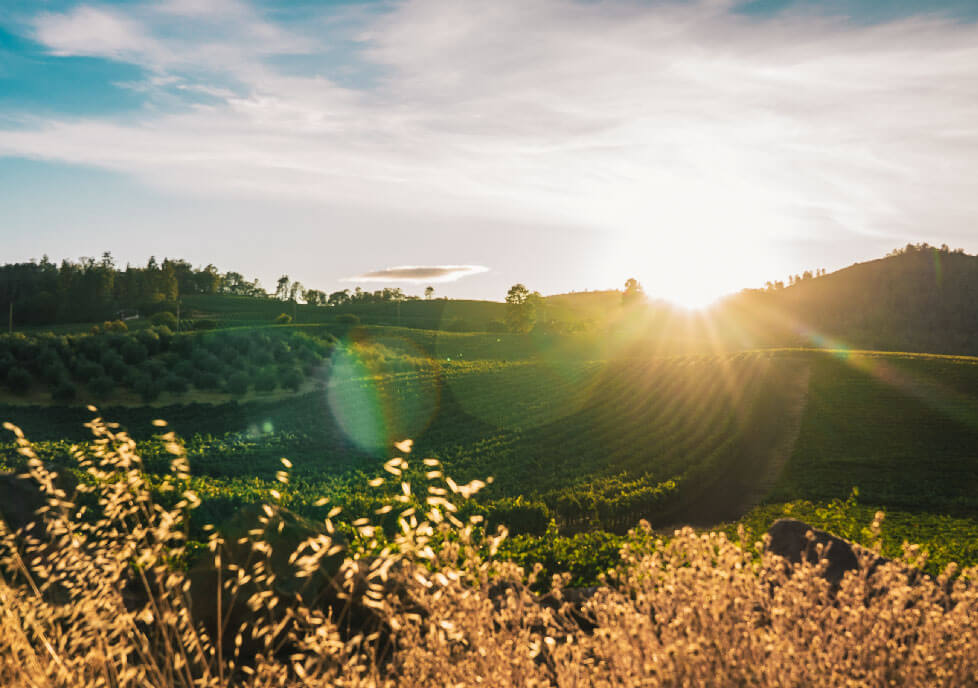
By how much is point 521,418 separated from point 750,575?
868 inches

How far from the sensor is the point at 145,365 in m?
37.2

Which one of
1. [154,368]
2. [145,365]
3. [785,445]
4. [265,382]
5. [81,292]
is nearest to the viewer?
[785,445]

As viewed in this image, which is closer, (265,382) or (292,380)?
(265,382)

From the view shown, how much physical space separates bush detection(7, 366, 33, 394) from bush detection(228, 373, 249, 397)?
9.78 metres

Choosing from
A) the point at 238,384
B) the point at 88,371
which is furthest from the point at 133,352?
the point at 238,384

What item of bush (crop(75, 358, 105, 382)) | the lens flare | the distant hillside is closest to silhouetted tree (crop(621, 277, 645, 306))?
the distant hillside

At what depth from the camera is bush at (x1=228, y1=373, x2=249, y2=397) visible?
3528 centimetres

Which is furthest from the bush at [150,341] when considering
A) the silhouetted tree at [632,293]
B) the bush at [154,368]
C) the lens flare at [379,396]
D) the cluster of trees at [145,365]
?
the silhouetted tree at [632,293]

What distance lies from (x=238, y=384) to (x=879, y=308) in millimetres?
80026

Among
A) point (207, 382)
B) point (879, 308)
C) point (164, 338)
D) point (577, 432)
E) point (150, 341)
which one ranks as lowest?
point (207, 382)

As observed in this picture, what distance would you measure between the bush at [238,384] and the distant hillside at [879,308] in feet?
155

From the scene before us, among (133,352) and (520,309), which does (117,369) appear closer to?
(133,352)

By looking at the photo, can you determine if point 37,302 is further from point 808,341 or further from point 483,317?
point 808,341

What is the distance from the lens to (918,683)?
2.98 meters
